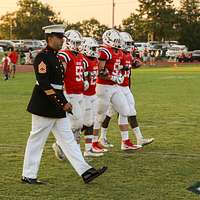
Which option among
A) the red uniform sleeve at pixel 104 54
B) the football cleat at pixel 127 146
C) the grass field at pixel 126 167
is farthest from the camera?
the football cleat at pixel 127 146

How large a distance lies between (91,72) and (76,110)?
2.51 feet

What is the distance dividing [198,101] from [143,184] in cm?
1117

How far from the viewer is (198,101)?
59.5ft

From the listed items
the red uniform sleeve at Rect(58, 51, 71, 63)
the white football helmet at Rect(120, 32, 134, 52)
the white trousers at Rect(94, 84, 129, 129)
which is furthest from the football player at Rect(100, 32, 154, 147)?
the red uniform sleeve at Rect(58, 51, 71, 63)

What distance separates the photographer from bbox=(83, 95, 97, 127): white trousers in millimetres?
9031

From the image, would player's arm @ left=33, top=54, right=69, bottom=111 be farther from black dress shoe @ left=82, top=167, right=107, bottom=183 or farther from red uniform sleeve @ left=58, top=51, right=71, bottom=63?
red uniform sleeve @ left=58, top=51, right=71, bottom=63

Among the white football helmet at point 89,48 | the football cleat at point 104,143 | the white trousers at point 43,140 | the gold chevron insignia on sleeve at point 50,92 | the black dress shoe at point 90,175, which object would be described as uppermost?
the white football helmet at point 89,48

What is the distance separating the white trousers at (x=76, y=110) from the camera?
8648 mm

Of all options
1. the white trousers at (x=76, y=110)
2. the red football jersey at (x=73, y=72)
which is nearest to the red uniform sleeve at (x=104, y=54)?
the red football jersey at (x=73, y=72)

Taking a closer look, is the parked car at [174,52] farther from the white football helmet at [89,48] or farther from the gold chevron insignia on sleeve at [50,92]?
the gold chevron insignia on sleeve at [50,92]

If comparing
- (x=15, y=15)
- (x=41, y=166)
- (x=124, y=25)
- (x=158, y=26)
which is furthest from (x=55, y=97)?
(x=15, y=15)

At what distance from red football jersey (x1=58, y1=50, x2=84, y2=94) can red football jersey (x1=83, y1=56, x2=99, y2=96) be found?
32 centimetres

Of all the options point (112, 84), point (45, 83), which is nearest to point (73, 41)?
point (112, 84)

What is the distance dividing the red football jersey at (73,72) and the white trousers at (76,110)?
8 cm
